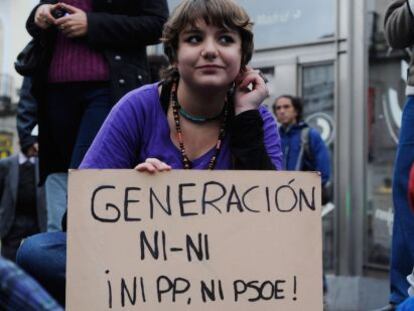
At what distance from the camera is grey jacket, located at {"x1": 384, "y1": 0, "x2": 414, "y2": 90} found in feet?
9.82

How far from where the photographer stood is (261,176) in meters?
2.11

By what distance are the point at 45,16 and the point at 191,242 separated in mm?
1277

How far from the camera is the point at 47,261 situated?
2.18m

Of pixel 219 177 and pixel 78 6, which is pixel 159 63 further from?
pixel 219 177

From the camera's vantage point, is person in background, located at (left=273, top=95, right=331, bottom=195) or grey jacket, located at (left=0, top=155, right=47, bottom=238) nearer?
person in background, located at (left=273, top=95, right=331, bottom=195)

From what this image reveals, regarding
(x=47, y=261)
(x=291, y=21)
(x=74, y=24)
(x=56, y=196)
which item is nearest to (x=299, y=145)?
(x=291, y=21)

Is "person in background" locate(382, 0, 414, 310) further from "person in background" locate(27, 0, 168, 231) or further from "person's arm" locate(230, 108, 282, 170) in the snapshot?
"person in background" locate(27, 0, 168, 231)

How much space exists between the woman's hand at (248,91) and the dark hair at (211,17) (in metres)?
0.09

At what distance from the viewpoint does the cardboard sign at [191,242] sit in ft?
6.50

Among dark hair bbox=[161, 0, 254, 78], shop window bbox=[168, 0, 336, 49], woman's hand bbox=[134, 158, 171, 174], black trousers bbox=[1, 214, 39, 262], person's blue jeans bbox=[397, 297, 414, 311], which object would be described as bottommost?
black trousers bbox=[1, 214, 39, 262]

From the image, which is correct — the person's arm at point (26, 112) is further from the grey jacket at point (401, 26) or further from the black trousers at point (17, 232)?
the black trousers at point (17, 232)

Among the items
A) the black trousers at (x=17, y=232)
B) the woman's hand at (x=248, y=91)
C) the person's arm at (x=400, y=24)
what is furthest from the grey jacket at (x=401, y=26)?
the black trousers at (x=17, y=232)

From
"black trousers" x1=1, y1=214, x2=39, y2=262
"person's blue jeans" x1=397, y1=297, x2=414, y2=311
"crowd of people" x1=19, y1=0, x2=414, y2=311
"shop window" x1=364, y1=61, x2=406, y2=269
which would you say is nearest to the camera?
"person's blue jeans" x1=397, y1=297, x2=414, y2=311

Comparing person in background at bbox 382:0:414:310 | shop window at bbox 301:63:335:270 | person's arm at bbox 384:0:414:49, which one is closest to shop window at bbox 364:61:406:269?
shop window at bbox 301:63:335:270
